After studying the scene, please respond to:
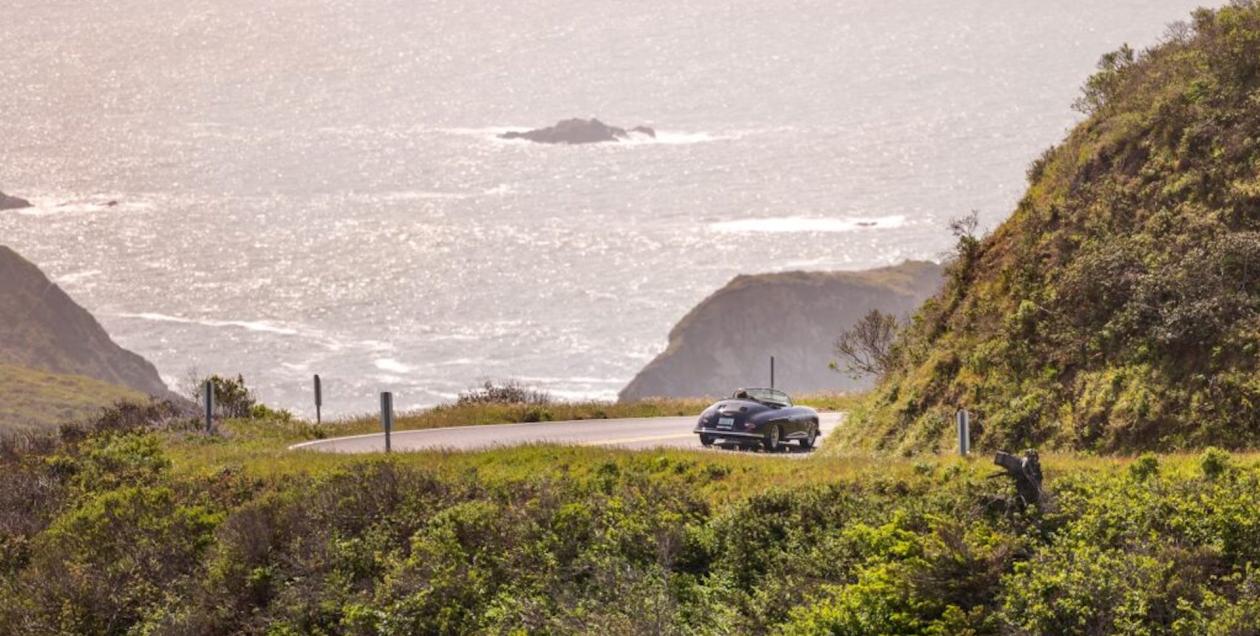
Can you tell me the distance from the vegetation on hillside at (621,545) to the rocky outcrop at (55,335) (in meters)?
91.0

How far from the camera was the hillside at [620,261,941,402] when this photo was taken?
395 feet

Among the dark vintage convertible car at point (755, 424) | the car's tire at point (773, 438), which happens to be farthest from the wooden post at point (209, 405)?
the car's tire at point (773, 438)

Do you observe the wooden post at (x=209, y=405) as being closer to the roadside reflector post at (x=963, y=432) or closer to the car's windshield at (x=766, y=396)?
the car's windshield at (x=766, y=396)

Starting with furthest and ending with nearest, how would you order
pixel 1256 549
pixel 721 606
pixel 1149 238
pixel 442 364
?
pixel 442 364
pixel 1149 238
pixel 721 606
pixel 1256 549

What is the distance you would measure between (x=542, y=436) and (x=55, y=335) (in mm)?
91677

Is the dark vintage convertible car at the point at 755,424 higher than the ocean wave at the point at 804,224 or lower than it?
lower

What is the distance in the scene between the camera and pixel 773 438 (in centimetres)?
3534

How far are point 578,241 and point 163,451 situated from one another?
5825 inches

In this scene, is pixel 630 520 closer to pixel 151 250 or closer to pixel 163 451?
pixel 163 451

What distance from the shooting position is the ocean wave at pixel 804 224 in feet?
596

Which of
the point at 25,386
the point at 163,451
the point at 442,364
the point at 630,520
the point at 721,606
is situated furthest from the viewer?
the point at 442,364

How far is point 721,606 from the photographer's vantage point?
23.1m

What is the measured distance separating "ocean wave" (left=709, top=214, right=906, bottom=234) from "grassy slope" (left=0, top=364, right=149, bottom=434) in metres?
92.9

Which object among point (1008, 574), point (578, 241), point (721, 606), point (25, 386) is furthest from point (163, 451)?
point (578, 241)
